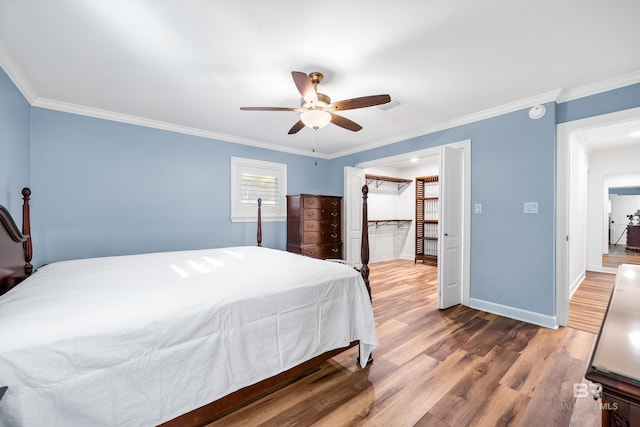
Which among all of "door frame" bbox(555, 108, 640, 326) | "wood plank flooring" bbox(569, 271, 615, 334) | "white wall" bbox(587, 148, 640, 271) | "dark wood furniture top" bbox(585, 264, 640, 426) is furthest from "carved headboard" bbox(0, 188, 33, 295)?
"white wall" bbox(587, 148, 640, 271)

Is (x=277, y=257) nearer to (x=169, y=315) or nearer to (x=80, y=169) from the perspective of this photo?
(x=169, y=315)

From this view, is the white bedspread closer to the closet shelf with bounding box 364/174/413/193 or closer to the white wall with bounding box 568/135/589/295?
the white wall with bounding box 568/135/589/295

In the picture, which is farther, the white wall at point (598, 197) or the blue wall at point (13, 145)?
the white wall at point (598, 197)

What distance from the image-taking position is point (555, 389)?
1844 mm

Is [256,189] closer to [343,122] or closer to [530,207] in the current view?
[343,122]

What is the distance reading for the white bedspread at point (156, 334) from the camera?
1036mm

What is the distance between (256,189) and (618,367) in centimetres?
451

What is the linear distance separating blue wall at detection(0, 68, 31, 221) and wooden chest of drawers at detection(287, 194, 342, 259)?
328 cm

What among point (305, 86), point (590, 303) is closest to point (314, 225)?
point (305, 86)

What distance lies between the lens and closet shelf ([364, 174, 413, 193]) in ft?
20.4

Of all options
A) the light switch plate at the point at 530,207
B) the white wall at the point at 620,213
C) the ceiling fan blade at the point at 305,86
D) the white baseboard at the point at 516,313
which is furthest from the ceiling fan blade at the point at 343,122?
the white wall at the point at 620,213

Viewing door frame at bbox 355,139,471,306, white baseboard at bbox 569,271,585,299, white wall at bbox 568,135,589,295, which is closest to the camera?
door frame at bbox 355,139,471,306

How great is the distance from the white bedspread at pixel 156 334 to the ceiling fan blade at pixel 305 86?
1.39m

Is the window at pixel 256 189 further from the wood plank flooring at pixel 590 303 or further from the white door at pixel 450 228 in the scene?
the wood plank flooring at pixel 590 303
